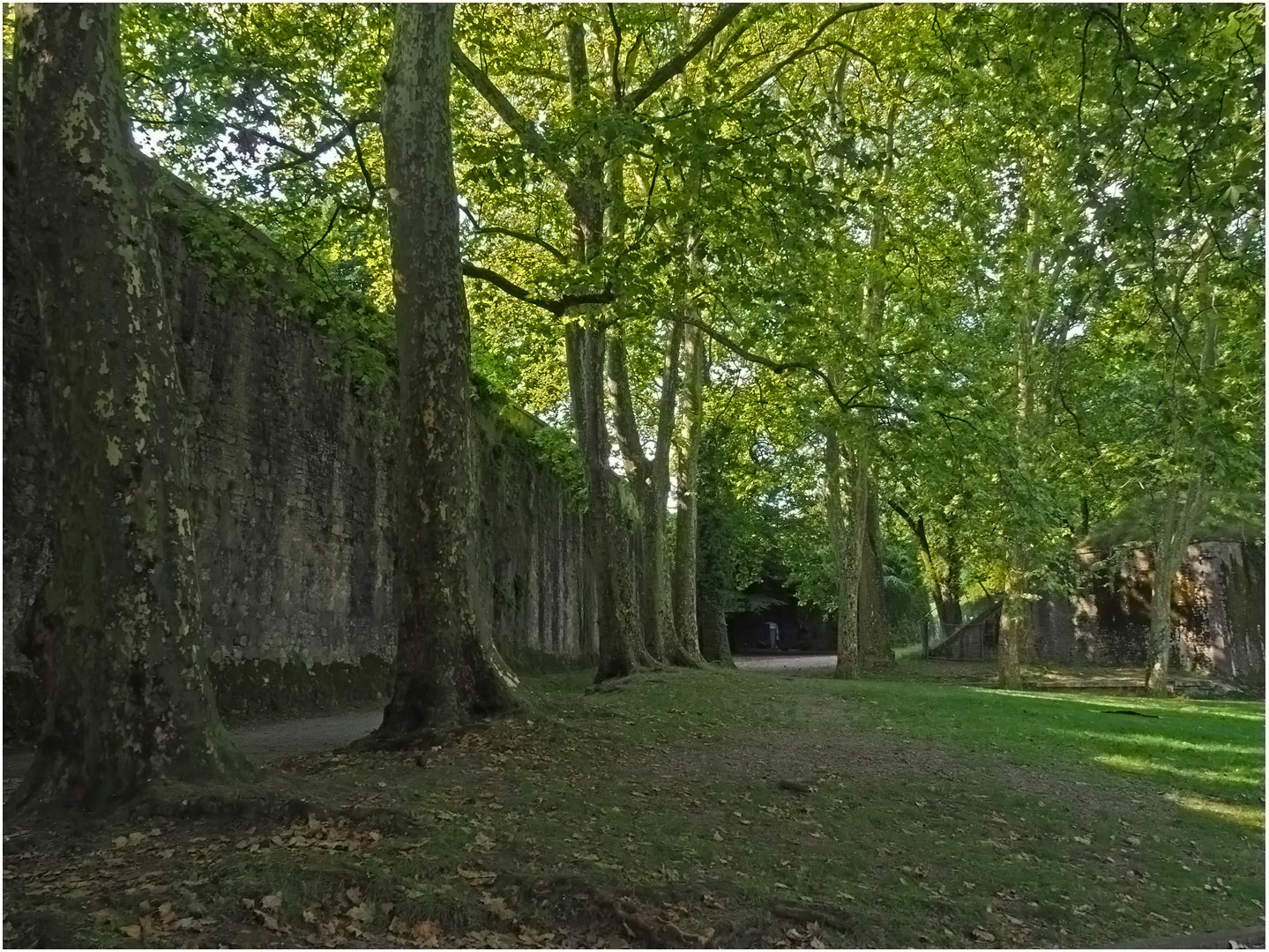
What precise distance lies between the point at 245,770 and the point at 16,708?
4204 millimetres

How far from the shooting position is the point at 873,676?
22594 mm

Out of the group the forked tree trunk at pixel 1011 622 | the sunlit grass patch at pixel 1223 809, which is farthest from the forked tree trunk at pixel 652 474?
the sunlit grass patch at pixel 1223 809

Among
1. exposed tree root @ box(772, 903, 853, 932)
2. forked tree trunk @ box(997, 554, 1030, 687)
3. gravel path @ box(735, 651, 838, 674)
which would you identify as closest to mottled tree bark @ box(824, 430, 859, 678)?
forked tree trunk @ box(997, 554, 1030, 687)

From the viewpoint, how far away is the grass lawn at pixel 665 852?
14.8 ft

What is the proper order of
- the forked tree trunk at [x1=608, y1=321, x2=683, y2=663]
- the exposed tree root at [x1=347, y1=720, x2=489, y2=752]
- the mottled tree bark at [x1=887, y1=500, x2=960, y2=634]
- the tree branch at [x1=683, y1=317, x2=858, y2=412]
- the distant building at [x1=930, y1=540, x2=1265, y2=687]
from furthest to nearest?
1. the mottled tree bark at [x1=887, y1=500, x2=960, y2=634]
2. the distant building at [x1=930, y1=540, x2=1265, y2=687]
3. the forked tree trunk at [x1=608, y1=321, x2=683, y2=663]
4. the tree branch at [x1=683, y1=317, x2=858, y2=412]
5. the exposed tree root at [x1=347, y1=720, x2=489, y2=752]

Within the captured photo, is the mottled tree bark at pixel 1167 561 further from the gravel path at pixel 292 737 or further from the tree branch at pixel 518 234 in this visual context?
the gravel path at pixel 292 737

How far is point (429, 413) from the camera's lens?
27.3 feet

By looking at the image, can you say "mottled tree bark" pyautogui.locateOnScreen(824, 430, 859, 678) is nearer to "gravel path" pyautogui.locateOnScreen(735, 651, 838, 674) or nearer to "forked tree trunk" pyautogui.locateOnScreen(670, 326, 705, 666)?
"forked tree trunk" pyautogui.locateOnScreen(670, 326, 705, 666)

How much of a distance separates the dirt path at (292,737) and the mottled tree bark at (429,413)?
60.6 inches

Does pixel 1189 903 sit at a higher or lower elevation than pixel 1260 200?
lower

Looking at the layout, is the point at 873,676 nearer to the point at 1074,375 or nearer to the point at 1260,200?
the point at 1074,375

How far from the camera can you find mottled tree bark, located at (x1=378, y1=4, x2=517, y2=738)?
321 inches

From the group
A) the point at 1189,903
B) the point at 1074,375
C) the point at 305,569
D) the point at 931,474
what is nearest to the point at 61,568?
the point at 1189,903

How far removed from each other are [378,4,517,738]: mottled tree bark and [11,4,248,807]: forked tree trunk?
251 centimetres
